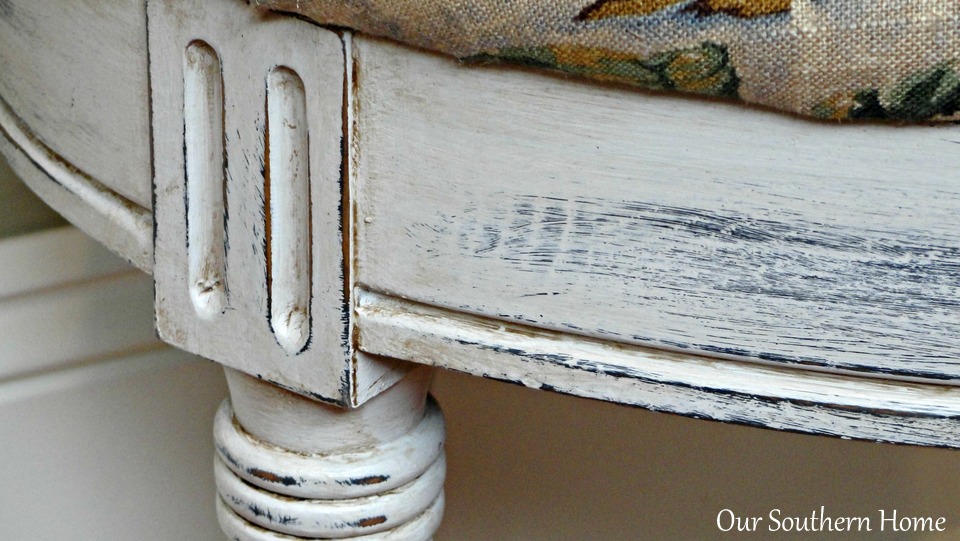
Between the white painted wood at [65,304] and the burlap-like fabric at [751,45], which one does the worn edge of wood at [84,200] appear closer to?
the burlap-like fabric at [751,45]

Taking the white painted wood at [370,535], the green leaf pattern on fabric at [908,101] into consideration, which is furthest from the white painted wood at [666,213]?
the white painted wood at [370,535]

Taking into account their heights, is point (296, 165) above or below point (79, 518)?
above

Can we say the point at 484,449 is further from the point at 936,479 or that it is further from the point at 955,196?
the point at 955,196

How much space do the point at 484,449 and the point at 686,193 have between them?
509 millimetres

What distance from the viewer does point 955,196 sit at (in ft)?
0.66

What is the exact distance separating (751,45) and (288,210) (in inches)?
4.7

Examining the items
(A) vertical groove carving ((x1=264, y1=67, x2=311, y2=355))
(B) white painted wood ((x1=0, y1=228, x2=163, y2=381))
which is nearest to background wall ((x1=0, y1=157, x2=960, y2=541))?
(B) white painted wood ((x1=0, y1=228, x2=163, y2=381))

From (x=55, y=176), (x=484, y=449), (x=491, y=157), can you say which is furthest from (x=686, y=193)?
(x=484, y=449)

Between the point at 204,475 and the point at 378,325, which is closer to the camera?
the point at 378,325

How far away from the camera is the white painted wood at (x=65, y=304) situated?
1.96 ft

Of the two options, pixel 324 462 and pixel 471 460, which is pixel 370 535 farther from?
pixel 471 460

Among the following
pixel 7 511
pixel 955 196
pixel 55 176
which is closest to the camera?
pixel 955 196

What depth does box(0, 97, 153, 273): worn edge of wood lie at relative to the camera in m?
0.30

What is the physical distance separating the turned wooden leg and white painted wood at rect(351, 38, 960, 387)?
0.09 metres
